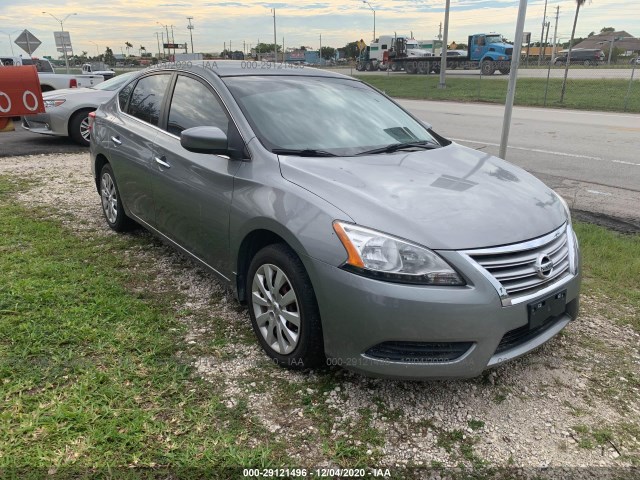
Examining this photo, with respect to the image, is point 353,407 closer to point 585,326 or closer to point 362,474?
point 362,474

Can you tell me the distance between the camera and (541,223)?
2.75 meters

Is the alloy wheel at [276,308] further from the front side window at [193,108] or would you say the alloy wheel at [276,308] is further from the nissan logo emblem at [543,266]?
the nissan logo emblem at [543,266]

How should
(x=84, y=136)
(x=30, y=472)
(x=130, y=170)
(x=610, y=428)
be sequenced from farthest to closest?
(x=84, y=136) → (x=130, y=170) → (x=610, y=428) → (x=30, y=472)

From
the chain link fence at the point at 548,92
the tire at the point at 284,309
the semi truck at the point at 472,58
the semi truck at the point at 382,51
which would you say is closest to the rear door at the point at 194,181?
the tire at the point at 284,309

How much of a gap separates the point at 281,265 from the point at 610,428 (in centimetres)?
184

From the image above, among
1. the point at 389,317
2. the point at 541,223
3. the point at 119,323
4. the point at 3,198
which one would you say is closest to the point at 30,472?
the point at 119,323

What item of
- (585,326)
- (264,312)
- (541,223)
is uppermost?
(541,223)

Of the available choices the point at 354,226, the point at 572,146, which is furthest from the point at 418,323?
the point at 572,146

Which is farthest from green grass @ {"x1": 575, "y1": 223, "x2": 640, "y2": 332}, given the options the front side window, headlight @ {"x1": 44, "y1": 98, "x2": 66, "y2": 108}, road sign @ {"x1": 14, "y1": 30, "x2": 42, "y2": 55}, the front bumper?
road sign @ {"x1": 14, "y1": 30, "x2": 42, "y2": 55}

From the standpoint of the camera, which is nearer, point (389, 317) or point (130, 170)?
point (389, 317)

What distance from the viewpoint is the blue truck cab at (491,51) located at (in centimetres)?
3741

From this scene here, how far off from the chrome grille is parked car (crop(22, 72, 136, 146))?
9071mm

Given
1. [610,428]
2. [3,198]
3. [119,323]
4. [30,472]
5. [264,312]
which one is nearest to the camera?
[30,472]

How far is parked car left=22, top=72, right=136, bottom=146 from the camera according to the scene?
988 cm
